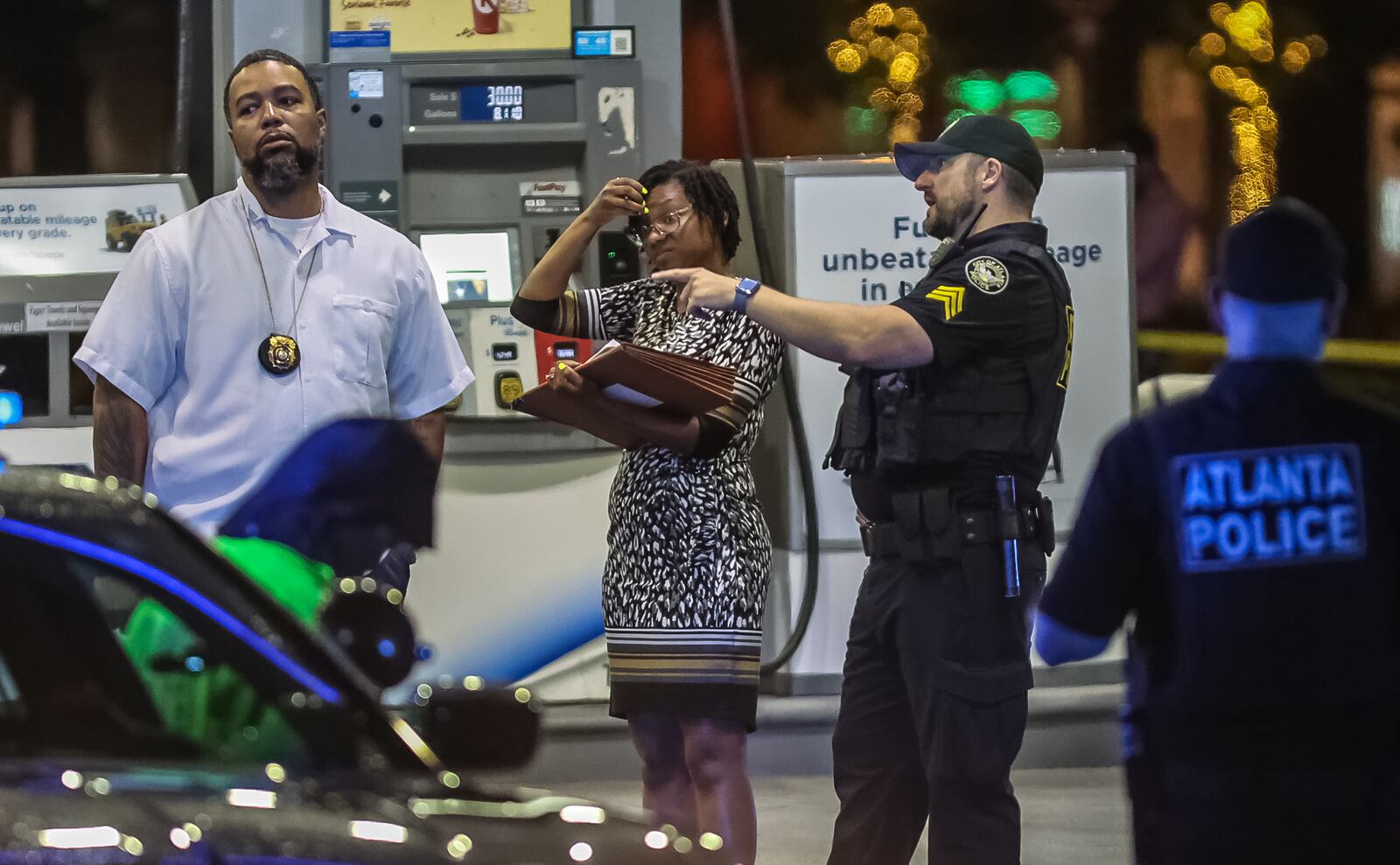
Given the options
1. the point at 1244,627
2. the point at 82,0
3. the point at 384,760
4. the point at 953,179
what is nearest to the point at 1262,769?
the point at 1244,627

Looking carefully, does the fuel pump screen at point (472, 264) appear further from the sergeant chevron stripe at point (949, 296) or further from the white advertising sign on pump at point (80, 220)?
the sergeant chevron stripe at point (949, 296)

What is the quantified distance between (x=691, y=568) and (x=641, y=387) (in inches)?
16.4

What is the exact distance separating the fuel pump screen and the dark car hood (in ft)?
12.7

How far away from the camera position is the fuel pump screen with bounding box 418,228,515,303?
6.14m

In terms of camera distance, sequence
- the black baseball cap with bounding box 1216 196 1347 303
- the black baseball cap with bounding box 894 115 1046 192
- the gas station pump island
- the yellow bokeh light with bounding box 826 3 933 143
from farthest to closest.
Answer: the yellow bokeh light with bounding box 826 3 933 143 → the gas station pump island → the black baseball cap with bounding box 894 115 1046 192 → the black baseball cap with bounding box 1216 196 1347 303

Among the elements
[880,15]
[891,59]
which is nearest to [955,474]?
[891,59]

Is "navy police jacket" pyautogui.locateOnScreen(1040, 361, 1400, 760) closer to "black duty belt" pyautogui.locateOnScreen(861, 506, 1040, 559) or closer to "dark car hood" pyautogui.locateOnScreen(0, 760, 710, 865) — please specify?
"dark car hood" pyautogui.locateOnScreen(0, 760, 710, 865)

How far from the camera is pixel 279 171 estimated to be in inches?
153

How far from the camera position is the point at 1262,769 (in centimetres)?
262

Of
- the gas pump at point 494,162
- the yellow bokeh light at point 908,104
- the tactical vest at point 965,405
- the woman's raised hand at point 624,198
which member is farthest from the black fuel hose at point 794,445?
the yellow bokeh light at point 908,104

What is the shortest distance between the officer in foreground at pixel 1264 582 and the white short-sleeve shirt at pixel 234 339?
5.42 ft

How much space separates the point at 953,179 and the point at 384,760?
6.53 ft

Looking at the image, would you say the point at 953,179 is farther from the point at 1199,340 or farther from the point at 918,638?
the point at 1199,340

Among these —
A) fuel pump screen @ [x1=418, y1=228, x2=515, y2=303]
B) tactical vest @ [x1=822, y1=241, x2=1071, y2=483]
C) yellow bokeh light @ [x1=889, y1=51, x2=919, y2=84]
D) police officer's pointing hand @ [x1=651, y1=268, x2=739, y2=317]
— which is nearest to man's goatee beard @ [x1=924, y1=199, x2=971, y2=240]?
tactical vest @ [x1=822, y1=241, x2=1071, y2=483]
